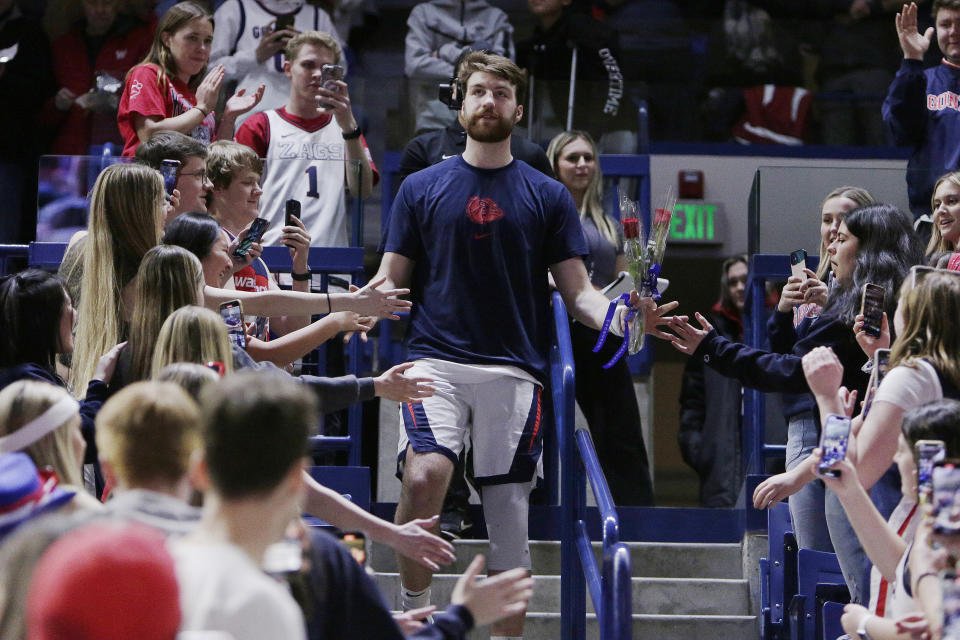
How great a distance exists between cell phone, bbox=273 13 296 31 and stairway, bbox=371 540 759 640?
321 centimetres

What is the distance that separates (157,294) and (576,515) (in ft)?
5.77

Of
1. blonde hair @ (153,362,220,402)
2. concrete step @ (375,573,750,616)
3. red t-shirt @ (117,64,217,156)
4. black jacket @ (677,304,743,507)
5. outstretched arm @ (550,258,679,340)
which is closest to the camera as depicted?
blonde hair @ (153,362,220,402)

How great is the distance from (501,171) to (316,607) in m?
2.73

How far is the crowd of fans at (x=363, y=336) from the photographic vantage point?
7.57 ft

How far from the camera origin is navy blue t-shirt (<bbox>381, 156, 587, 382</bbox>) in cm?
490

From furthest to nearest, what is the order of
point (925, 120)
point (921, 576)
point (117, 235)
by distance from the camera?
1. point (925, 120)
2. point (117, 235)
3. point (921, 576)

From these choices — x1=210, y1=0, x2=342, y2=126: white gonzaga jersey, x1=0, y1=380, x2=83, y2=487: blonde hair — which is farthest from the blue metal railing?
x1=210, y1=0, x2=342, y2=126: white gonzaga jersey

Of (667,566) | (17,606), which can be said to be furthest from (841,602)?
(17,606)

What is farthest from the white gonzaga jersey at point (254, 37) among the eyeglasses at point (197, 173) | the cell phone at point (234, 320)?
the cell phone at point (234, 320)

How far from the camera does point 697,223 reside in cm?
921

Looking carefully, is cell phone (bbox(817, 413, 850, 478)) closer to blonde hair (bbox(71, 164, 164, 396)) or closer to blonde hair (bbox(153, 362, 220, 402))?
blonde hair (bbox(153, 362, 220, 402))

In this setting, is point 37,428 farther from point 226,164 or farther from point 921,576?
point 226,164

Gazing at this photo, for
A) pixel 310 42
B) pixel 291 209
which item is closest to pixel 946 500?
pixel 291 209

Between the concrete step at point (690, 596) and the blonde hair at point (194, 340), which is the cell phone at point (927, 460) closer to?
the blonde hair at point (194, 340)
